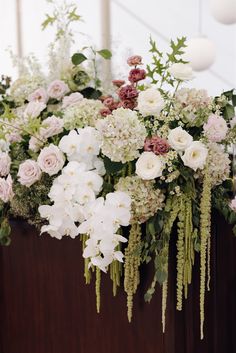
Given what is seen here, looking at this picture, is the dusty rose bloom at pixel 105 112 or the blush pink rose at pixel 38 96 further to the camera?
the blush pink rose at pixel 38 96

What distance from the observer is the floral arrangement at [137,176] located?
1338mm

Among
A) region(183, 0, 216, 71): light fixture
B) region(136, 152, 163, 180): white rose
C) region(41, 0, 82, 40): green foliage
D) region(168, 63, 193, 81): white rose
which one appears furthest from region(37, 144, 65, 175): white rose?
region(183, 0, 216, 71): light fixture

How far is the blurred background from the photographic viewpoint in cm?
497

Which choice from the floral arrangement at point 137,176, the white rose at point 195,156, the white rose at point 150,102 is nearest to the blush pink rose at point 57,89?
the floral arrangement at point 137,176

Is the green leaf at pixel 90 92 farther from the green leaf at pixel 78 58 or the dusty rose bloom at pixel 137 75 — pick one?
the dusty rose bloom at pixel 137 75

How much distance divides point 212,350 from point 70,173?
2.04 ft

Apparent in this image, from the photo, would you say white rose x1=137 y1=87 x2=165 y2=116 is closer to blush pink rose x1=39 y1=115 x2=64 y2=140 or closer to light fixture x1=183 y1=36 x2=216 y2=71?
blush pink rose x1=39 y1=115 x2=64 y2=140

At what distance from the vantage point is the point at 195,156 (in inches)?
52.4

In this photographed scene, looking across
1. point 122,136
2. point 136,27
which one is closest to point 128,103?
point 122,136

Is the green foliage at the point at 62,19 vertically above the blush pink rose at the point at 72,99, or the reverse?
the green foliage at the point at 62,19

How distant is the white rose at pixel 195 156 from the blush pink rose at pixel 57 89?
722 mm

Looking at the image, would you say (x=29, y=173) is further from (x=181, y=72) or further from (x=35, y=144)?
(x=181, y=72)

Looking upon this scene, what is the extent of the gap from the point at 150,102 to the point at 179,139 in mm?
113

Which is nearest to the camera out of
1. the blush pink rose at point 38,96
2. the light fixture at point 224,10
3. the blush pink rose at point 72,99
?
the blush pink rose at point 72,99
